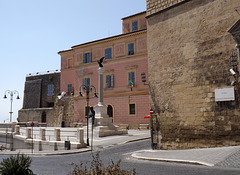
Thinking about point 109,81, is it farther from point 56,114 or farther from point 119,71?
point 56,114

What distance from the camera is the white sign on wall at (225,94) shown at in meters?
10.3

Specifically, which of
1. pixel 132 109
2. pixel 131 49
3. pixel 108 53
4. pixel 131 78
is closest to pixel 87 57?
pixel 108 53

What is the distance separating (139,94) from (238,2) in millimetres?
17942

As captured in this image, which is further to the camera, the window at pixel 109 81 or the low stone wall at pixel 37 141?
the window at pixel 109 81

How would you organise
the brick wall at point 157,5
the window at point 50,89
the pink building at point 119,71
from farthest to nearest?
the window at point 50,89, the pink building at point 119,71, the brick wall at point 157,5

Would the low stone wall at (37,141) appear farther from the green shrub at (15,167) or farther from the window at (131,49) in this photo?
the window at (131,49)

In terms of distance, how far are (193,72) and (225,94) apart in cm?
193

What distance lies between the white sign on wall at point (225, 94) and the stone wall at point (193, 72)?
0.19 metres

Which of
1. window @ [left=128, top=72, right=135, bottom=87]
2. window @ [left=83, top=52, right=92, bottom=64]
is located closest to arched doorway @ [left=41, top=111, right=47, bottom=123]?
window @ [left=83, top=52, right=92, bottom=64]

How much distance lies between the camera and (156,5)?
1380 cm

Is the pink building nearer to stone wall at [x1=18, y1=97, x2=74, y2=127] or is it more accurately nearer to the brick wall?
stone wall at [x1=18, y1=97, x2=74, y2=127]

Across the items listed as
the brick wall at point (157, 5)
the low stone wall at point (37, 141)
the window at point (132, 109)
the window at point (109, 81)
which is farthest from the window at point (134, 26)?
the brick wall at point (157, 5)

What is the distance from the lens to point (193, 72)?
1175 cm

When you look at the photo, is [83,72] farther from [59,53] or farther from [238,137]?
[238,137]
